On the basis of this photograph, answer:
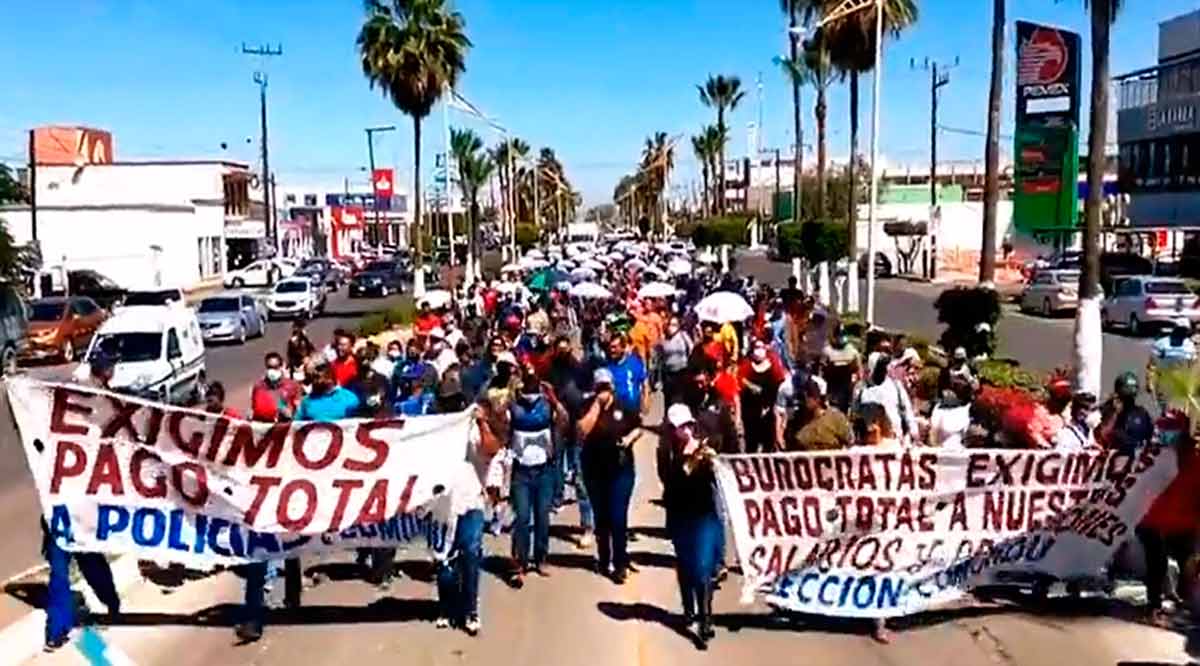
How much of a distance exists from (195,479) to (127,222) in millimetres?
70038

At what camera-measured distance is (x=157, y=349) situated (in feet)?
77.8

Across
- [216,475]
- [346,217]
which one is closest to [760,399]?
[216,475]

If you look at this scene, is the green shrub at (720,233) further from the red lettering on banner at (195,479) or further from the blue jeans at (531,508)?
the red lettering on banner at (195,479)

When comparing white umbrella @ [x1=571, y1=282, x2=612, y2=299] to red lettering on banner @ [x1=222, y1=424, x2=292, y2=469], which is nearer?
red lettering on banner @ [x1=222, y1=424, x2=292, y2=469]

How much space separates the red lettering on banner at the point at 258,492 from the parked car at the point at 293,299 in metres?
40.2

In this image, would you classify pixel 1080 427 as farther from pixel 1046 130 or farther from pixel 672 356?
pixel 1046 130

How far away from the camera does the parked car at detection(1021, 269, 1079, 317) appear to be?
4747cm

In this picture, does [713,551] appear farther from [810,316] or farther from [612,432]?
[810,316]

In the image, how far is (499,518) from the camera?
1352 cm

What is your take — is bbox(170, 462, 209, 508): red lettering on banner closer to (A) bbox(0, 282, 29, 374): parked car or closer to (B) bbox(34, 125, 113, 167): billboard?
(A) bbox(0, 282, 29, 374): parked car

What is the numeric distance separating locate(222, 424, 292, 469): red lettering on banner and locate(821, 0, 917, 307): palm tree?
102 ft

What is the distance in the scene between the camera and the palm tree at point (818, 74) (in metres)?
46.4

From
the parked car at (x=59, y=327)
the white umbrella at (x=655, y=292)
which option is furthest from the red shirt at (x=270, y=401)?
the parked car at (x=59, y=327)

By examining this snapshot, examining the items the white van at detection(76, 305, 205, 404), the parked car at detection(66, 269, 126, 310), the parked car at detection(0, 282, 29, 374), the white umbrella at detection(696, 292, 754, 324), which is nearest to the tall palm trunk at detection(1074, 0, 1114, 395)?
the white umbrella at detection(696, 292, 754, 324)
